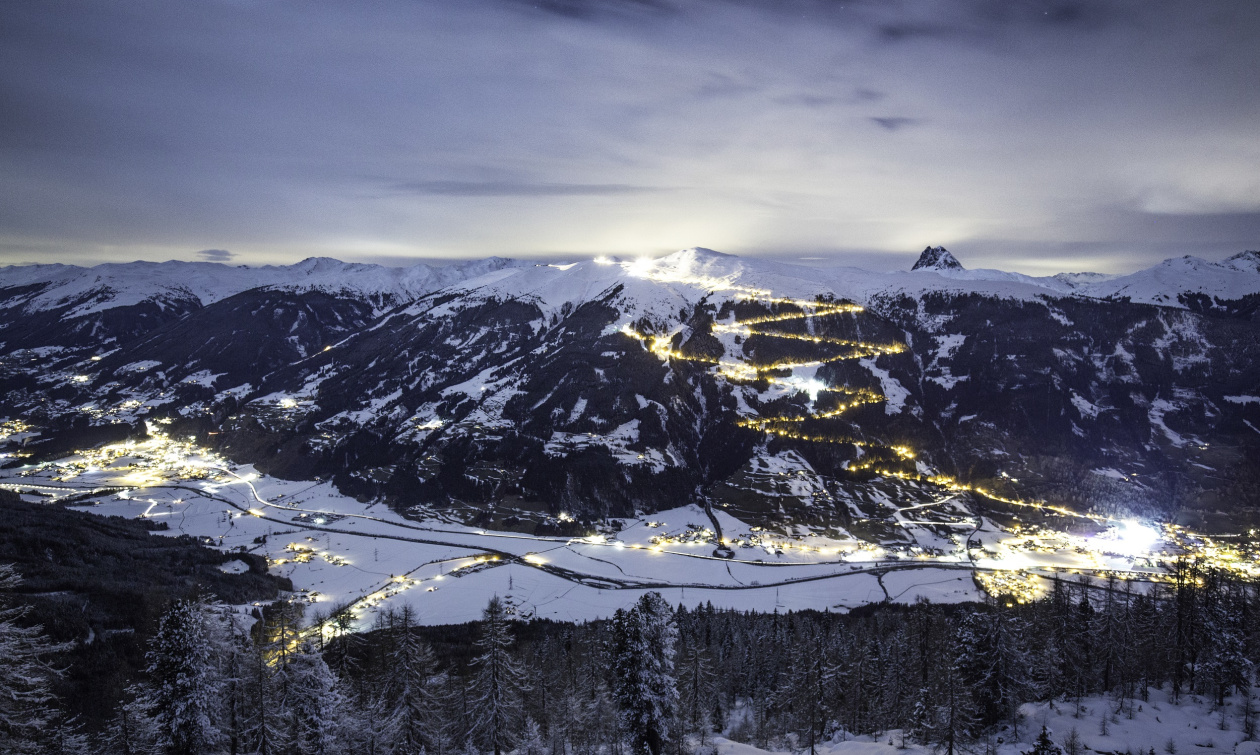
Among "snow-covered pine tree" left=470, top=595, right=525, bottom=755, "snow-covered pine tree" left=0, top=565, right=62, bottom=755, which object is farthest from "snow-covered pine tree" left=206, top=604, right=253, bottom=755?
"snow-covered pine tree" left=470, top=595, right=525, bottom=755

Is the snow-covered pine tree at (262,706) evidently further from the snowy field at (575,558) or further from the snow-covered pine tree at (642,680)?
the snowy field at (575,558)

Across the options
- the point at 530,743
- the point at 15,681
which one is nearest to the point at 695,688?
the point at 530,743

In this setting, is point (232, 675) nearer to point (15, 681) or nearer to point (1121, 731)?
point (15, 681)

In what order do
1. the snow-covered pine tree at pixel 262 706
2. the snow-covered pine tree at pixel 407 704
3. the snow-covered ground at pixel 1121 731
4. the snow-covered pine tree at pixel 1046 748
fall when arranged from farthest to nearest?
1. the snow-covered ground at pixel 1121 731
2. the snow-covered pine tree at pixel 407 704
3. the snow-covered pine tree at pixel 262 706
4. the snow-covered pine tree at pixel 1046 748

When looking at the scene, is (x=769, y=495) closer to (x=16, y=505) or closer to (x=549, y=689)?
(x=549, y=689)

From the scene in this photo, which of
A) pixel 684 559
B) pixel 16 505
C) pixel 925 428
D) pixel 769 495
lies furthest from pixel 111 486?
pixel 925 428

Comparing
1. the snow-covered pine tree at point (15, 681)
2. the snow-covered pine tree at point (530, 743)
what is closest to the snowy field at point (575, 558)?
the snow-covered pine tree at point (530, 743)
